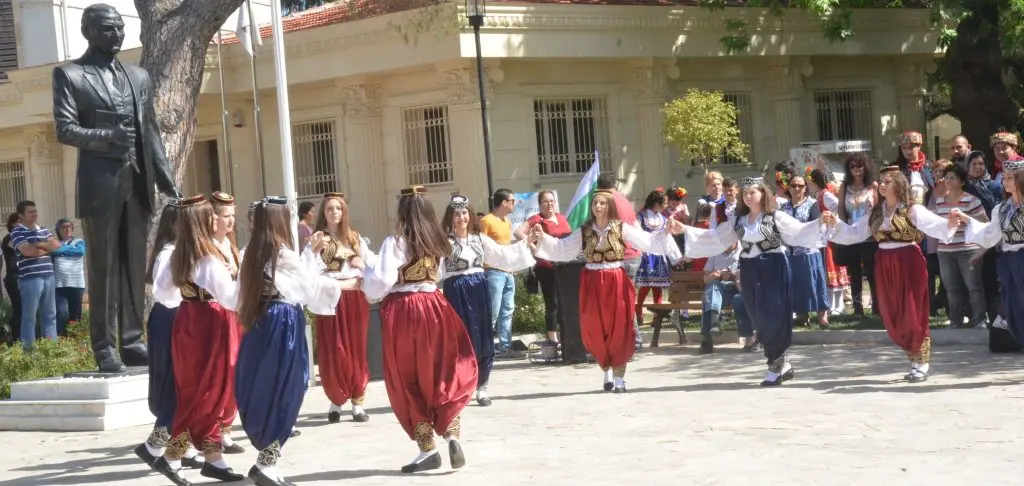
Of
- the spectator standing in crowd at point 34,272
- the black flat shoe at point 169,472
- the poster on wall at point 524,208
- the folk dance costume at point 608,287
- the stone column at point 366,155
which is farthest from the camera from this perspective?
the stone column at point 366,155

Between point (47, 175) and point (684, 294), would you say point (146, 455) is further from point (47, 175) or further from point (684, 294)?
point (47, 175)

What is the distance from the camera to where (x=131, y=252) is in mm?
11109

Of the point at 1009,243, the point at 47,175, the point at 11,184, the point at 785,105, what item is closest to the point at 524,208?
the point at 785,105

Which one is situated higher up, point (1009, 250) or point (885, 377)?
point (1009, 250)

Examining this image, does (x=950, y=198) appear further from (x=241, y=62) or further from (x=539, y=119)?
(x=241, y=62)

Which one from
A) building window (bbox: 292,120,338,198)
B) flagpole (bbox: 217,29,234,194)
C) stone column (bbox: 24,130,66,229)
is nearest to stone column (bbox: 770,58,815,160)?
building window (bbox: 292,120,338,198)

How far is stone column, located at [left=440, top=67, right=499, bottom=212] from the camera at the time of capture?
23812 millimetres

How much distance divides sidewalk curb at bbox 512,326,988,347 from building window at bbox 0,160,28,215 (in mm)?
18111

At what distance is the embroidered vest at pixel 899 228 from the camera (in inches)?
462

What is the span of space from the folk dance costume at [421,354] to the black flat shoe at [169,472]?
1.29m

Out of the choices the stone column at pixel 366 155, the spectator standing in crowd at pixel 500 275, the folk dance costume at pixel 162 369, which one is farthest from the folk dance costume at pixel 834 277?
the stone column at pixel 366 155

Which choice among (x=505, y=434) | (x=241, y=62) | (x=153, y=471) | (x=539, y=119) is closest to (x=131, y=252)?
(x=153, y=471)

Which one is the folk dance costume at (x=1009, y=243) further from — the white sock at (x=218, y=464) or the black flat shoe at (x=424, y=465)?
the white sock at (x=218, y=464)

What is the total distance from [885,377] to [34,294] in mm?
9429
